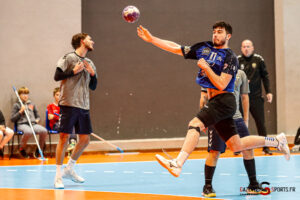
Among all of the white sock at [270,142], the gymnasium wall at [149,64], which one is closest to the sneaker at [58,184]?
the white sock at [270,142]

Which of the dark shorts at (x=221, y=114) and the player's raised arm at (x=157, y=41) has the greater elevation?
the player's raised arm at (x=157, y=41)

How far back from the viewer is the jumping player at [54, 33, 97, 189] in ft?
24.1

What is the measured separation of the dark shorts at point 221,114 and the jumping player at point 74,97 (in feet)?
7.30

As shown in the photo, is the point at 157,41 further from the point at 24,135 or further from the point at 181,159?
the point at 24,135

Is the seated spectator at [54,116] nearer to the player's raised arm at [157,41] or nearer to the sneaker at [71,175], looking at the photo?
the sneaker at [71,175]

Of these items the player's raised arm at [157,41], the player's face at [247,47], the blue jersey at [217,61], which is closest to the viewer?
the blue jersey at [217,61]

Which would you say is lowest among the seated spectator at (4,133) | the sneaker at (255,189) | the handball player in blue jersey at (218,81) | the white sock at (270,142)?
the sneaker at (255,189)

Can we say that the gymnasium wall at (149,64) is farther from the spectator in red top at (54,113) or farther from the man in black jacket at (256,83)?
the man in black jacket at (256,83)

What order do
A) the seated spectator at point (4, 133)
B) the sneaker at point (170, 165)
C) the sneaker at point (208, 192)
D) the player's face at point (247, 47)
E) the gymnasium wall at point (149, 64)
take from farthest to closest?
1. the gymnasium wall at point (149, 64)
2. the player's face at point (247, 47)
3. the seated spectator at point (4, 133)
4. the sneaker at point (208, 192)
5. the sneaker at point (170, 165)

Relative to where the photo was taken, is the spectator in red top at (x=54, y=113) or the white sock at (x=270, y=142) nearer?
the white sock at (x=270, y=142)

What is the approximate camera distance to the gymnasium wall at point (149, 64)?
13070 mm

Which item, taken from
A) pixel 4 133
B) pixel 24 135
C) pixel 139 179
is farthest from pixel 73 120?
pixel 24 135

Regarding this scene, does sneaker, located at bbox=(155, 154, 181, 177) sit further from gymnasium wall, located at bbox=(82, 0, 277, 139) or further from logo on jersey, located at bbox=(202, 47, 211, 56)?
gymnasium wall, located at bbox=(82, 0, 277, 139)

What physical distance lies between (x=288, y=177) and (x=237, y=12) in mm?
7192
